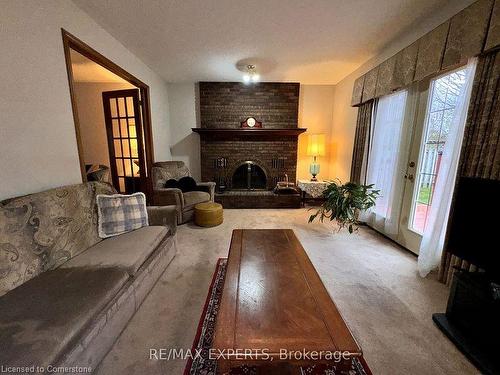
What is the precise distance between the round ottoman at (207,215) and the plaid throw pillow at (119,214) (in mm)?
1086

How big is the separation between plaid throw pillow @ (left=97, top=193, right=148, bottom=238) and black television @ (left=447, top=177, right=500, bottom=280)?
2.60m

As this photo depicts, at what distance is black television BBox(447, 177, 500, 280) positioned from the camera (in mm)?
1271

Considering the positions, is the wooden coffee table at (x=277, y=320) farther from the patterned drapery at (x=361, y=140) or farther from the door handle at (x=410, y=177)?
the patterned drapery at (x=361, y=140)

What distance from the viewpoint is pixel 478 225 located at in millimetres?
1368

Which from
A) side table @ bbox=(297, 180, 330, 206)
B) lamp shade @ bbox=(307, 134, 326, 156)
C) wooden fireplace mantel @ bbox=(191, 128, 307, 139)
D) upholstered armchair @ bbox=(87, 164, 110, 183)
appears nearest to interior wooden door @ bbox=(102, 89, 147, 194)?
upholstered armchair @ bbox=(87, 164, 110, 183)

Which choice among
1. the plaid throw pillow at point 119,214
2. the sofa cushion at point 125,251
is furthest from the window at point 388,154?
the plaid throw pillow at point 119,214

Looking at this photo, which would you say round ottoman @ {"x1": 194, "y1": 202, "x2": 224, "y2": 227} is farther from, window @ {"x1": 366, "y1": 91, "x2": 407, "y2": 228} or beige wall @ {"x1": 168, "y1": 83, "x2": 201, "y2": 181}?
window @ {"x1": 366, "y1": 91, "x2": 407, "y2": 228}

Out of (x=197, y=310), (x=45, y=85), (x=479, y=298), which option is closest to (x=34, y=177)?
(x=45, y=85)

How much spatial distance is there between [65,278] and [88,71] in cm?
395

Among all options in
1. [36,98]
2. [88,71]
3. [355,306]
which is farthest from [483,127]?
[88,71]

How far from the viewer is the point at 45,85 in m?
1.71

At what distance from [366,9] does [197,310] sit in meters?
3.08

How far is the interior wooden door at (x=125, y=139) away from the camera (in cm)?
350

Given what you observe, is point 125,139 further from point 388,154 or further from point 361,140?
point 388,154
